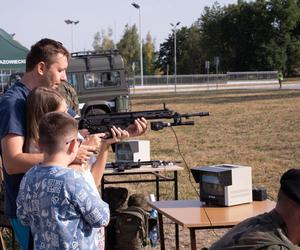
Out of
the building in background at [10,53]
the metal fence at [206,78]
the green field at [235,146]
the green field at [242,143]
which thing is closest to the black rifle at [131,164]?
the green field at [235,146]

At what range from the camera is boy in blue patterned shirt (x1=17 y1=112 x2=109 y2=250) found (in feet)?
9.67

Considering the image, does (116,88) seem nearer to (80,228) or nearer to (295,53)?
(80,228)

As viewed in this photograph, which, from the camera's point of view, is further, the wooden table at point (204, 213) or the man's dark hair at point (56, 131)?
the wooden table at point (204, 213)

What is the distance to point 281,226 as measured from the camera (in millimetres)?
2244

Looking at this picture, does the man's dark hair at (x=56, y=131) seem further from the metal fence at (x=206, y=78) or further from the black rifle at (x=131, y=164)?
the metal fence at (x=206, y=78)

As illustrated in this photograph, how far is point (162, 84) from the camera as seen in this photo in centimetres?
6531

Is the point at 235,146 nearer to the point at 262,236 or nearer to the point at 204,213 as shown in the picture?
the point at 204,213

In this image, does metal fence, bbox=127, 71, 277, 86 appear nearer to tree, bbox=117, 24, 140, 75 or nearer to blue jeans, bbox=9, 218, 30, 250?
tree, bbox=117, 24, 140, 75

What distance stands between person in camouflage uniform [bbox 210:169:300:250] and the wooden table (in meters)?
1.67

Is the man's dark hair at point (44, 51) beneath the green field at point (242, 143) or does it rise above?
above

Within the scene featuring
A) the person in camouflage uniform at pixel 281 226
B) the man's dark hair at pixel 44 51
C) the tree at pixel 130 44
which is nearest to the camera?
the person in camouflage uniform at pixel 281 226

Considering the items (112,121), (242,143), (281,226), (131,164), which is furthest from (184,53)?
(281,226)

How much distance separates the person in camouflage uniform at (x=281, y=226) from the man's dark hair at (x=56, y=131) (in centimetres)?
102

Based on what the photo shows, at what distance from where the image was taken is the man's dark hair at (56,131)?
9.57 ft
